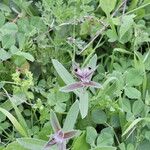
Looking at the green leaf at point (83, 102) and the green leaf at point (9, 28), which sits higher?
the green leaf at point (9, 28)

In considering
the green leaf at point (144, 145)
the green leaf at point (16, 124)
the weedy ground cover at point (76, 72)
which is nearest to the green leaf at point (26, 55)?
the weedy ground cover at point (76, 72)

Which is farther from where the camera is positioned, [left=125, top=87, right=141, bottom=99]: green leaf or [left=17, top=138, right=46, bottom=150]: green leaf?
[left=125, top=87, right=141, bottom=99]: green leaf

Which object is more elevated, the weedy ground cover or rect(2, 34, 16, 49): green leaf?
rect(2, 34, 16, 49): green leaf

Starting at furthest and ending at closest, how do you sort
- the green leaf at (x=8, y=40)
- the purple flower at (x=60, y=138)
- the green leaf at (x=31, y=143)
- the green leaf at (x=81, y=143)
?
1. the green leaf at (x=8, y=40)
2. the green leaf at (x=81, y=143)
3. the green leaf at (x=31, y=143)
4. the purple flower at (x=60, y=138)

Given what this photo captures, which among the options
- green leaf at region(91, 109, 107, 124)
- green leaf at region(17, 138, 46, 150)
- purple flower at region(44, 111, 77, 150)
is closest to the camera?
purple flower at region(44, 111, 77, 150)

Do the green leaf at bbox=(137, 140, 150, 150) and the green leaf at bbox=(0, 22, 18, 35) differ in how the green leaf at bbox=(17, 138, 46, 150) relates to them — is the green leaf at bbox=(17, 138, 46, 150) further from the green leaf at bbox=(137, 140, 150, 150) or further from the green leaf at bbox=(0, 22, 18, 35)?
the green leaf at bbox=(0, 22, 18, 35)

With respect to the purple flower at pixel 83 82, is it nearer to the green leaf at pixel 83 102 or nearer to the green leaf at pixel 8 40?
the green leaf at pixel 83 102

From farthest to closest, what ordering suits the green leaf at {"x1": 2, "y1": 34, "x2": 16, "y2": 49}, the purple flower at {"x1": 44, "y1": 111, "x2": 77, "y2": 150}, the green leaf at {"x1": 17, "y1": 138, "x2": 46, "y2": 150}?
the green leaf at {"x1": 2, "y1": 34, "x2": 16, "y2": 49}, the green leaf at {"x1": 17, "y1": 138, "x2": 46, "y2": 150}, the purple flower at {"x1": 44, "y1": 111, "x2": 77, "y2": 150}

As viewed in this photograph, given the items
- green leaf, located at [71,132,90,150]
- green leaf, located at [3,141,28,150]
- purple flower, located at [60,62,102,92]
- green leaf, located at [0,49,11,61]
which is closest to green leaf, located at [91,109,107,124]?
green leaf, located at [71,132,90,150]

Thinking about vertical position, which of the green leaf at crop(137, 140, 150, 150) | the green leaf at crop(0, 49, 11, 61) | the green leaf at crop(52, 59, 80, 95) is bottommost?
the green leaf at crop(137, 140, 150, 150)

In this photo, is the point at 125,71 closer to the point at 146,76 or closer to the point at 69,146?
the point at 146,76
